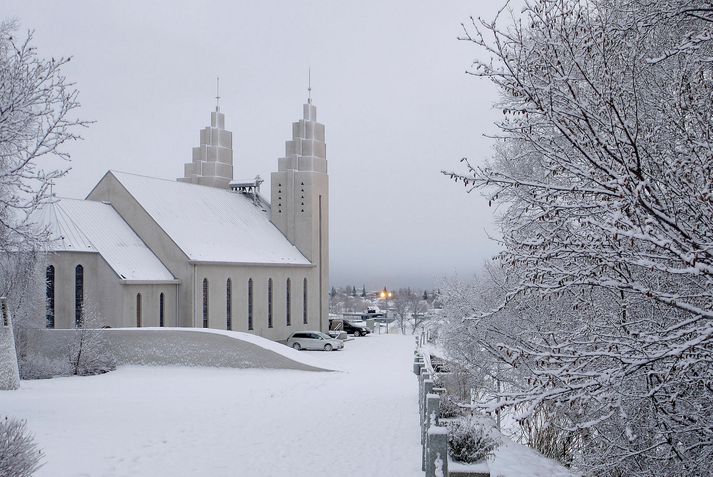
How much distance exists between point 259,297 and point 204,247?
4885 millimetres

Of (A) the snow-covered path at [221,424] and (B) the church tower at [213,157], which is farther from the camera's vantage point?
(B) the church tower at [213,157]

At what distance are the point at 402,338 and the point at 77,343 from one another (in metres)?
28.6

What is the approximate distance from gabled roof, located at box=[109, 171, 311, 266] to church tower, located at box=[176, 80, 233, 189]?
13.4ft

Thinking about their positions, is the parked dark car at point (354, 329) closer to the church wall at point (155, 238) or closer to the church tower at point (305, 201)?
the church tower at point (305, 201)

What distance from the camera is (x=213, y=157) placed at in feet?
161

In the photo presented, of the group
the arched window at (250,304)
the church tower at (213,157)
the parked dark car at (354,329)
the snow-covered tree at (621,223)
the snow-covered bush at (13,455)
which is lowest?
the parked dark car at (354,329)

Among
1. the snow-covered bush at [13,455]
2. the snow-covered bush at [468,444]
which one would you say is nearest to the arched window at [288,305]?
the snow-covered bush at [468,444]

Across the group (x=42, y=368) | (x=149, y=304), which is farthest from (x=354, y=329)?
(x=42, y=368)

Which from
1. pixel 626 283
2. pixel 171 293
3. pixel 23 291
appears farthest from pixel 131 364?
pixel 626 283

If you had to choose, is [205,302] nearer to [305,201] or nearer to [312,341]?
[312,341]

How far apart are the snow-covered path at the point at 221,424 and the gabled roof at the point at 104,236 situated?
26.7ft

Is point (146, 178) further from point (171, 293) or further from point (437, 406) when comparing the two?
point (437, 406)

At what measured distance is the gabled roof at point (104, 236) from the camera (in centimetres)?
3042

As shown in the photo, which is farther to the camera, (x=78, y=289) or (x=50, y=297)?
(x=78, y=289)
